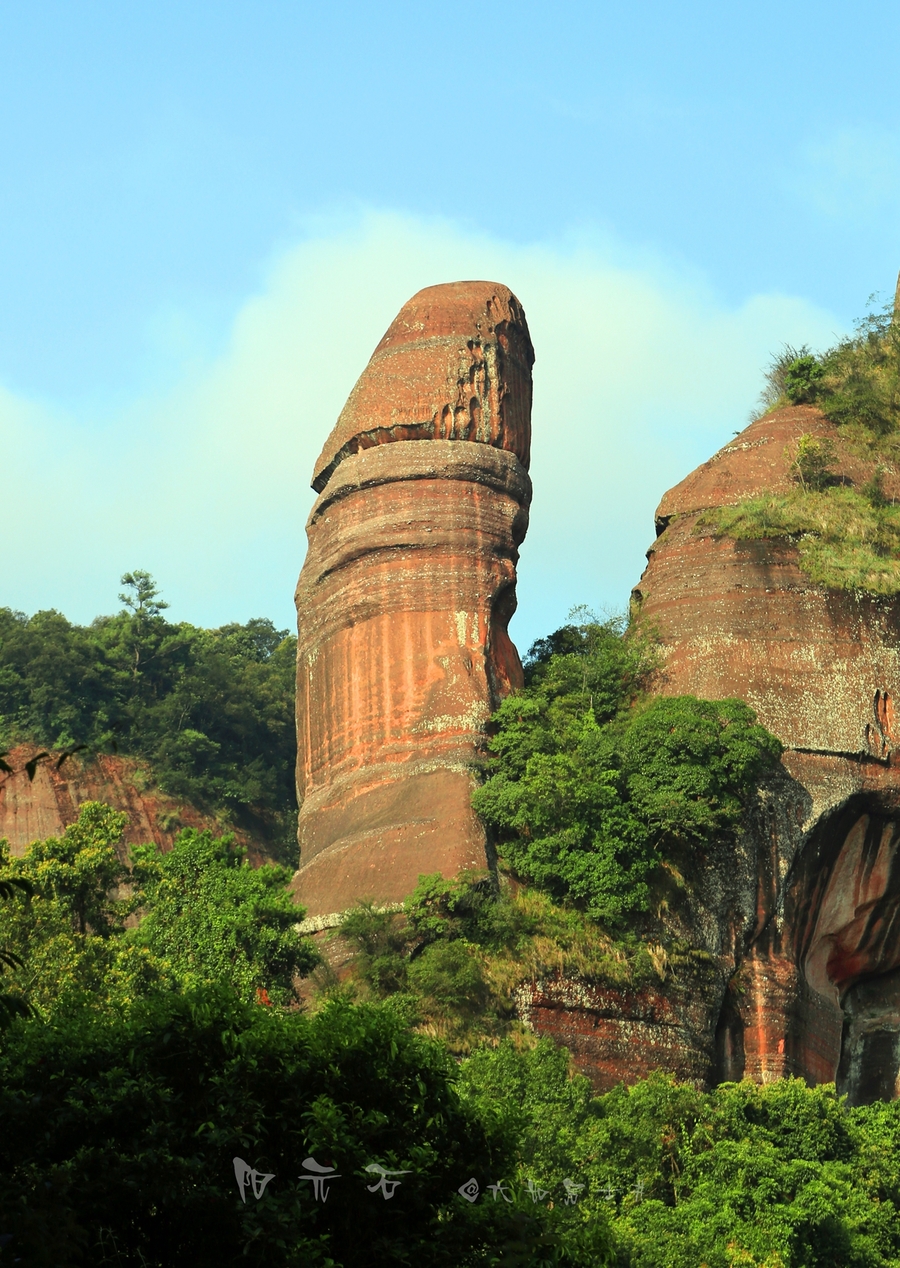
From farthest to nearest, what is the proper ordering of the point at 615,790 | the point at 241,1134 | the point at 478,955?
the point at 615,790
the point at 478,955
the point at 241,1134

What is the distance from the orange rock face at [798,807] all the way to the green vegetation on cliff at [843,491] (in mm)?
305

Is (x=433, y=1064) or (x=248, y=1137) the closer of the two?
(x=248, y=1137)

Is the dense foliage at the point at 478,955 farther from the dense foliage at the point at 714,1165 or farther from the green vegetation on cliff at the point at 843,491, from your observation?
the green vegetation on cliff at the point at 843,491

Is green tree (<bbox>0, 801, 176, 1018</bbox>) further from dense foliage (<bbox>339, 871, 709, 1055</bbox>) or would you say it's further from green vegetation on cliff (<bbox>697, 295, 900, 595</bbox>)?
green vegetation on cliff (<bbox>697, 295, 900, 595</bbox>)

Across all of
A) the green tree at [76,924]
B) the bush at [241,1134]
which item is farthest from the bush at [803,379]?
the bush at [241,1134]

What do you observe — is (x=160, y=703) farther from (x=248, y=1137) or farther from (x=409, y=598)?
(x=248, y=1137)

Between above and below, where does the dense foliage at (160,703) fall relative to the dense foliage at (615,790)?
above

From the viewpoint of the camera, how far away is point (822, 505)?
36312mm

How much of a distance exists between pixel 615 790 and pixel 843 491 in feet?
28.6

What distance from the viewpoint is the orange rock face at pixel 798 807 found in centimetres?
3191

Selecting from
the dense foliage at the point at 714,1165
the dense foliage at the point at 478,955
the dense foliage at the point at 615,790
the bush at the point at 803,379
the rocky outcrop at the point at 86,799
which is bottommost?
the dense foliage at the point at 714,1165

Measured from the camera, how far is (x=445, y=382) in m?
35.8

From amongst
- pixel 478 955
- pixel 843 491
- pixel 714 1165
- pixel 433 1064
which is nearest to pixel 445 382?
pixel 843 491

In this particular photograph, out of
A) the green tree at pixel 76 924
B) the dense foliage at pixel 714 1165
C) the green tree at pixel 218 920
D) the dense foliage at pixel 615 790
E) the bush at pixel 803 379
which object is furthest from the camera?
the bush at pixel 803 379
